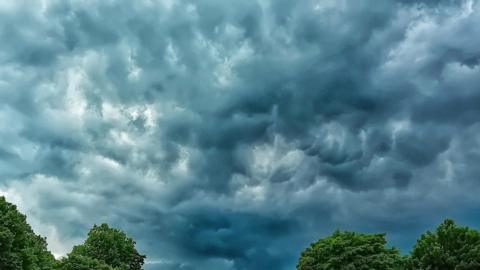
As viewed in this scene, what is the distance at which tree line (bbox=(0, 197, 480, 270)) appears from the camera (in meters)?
57.6

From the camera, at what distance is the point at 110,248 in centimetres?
8906

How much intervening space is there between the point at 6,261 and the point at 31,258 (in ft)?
18.2

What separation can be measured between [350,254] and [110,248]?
37927 mm

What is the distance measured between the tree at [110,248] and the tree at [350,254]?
95.0ft

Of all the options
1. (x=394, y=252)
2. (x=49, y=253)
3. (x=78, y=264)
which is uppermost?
(x=49, y=253)

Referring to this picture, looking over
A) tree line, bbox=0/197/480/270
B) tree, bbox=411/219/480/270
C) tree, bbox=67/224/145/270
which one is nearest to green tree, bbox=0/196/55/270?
tree line, bbox=0/197/480/270

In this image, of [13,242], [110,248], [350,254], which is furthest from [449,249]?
[110,248]

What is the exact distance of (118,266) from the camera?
88.0 m

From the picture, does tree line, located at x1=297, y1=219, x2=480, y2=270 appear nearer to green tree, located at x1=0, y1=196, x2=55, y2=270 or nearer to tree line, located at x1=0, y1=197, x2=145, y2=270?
tree line, located at x1=0, y1=197, x2=145, y2=270

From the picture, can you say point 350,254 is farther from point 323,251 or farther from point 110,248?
point 110,248

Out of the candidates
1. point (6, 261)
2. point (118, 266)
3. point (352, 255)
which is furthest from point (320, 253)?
point (6, 261)

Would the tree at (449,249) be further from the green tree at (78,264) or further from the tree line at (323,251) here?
the green tree at (78,264)

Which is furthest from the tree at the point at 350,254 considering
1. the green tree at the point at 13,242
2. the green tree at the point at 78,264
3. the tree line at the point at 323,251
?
the green tree at the point at 13,242

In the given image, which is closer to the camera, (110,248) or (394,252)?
(394,252)
